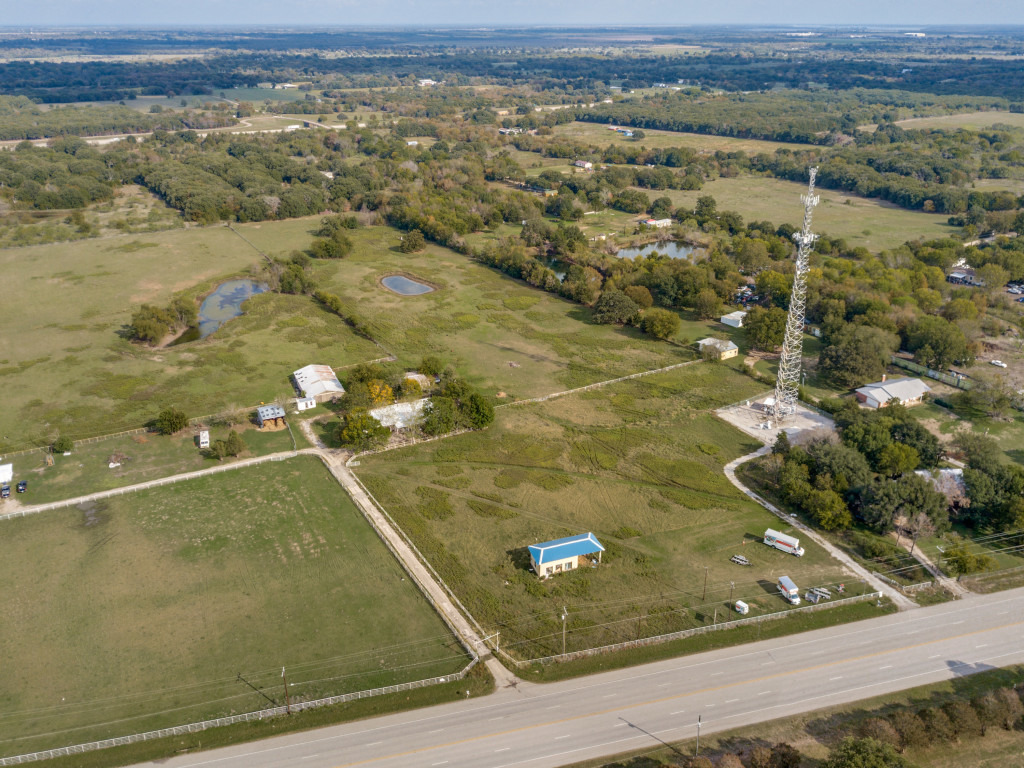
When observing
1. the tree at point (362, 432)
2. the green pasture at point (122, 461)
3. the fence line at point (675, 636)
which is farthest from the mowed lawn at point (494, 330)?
the fence line at point (675, 636)

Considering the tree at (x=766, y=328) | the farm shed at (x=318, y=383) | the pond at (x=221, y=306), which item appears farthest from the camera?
the pond at (x=221, y=306)

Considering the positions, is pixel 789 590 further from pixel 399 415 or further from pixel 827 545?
pixel 399 415

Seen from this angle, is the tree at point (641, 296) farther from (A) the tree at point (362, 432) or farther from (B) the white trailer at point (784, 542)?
(B) the white trailer at point (784, 542)

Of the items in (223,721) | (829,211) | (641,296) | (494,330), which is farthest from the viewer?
(829,211)

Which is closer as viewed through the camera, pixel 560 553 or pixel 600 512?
pixel 560 553

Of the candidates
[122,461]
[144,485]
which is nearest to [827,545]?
[144,485]

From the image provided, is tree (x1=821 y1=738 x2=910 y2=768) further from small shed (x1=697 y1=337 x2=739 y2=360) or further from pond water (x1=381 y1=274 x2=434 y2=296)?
pond water (x1=381 y1=274 x2=434 y2=296)

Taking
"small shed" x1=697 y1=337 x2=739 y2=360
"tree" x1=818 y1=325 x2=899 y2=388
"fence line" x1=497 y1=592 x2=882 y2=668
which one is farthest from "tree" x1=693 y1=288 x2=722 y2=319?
"fence line" x1=497 y1=592 x2=882 y2=668
